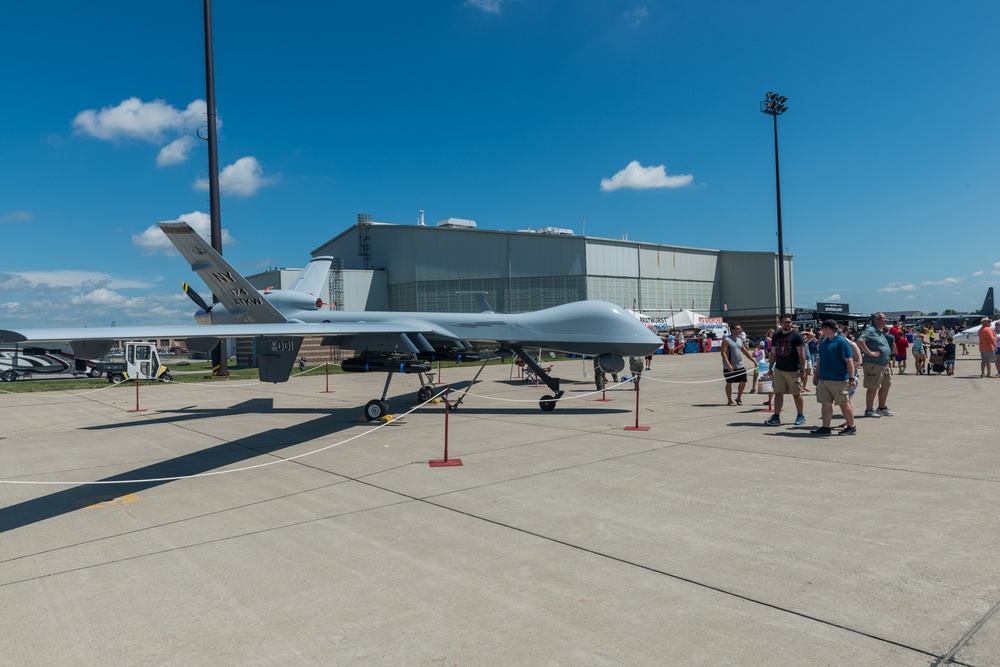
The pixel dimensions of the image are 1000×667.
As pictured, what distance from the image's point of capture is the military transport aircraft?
480 inches

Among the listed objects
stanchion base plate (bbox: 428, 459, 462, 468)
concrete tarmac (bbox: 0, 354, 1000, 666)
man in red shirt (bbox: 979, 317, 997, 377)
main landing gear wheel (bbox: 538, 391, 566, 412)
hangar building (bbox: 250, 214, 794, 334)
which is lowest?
concrete tarmac (bbox: 0, 354, 1000, 666)

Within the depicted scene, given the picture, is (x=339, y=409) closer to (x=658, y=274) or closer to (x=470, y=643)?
(x=470, y=643)

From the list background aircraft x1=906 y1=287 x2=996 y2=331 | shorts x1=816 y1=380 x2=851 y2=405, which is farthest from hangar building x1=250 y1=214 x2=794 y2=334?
background aircraft x1=906 y1=287 x2=996 y2=331

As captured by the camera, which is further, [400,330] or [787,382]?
[400,330]

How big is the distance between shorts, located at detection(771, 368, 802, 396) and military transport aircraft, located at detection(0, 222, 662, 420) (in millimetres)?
2406

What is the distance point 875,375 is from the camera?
1120cm

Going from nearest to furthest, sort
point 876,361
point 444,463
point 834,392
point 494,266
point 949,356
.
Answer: point 444,463, point 834,392, point 876,361, point 949,356, point 494,266

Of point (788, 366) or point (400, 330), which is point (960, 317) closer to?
point (788, 366)

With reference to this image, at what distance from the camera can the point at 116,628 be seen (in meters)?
3.75

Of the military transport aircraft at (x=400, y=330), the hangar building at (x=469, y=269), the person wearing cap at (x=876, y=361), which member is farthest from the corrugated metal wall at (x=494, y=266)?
the person wearing cap at (x=876, y=361)

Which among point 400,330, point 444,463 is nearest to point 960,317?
point 400,330

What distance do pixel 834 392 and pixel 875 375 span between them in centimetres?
247

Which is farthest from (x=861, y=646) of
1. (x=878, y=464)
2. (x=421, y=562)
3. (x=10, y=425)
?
(x=10, y=425)

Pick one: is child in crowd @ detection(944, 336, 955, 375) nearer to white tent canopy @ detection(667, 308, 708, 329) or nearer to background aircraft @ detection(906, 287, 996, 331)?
white tent canopy @ detection(667, 308, 708, 329)
